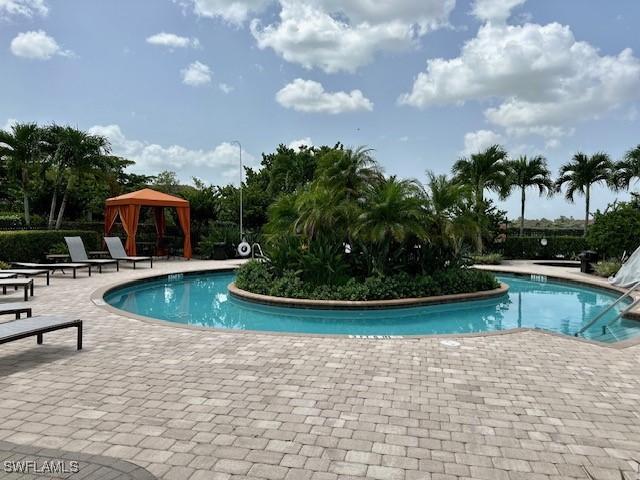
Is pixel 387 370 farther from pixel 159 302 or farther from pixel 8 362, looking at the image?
pixel 159 302

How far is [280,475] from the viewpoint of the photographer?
9.40ft

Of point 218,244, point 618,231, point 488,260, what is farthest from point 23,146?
point 618,231

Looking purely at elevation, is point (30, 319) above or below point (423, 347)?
above

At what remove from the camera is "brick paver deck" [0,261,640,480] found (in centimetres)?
307

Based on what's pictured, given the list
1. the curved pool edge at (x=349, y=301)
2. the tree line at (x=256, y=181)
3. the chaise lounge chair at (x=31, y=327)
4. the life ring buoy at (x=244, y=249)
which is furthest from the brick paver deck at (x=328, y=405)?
the life ring buoy at (x=244, y=249)

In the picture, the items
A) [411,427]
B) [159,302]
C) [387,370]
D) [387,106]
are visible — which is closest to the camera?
[411,427]

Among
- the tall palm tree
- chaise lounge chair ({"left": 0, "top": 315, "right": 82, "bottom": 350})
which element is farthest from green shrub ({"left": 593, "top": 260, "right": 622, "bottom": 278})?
chaise lounge chair ({"left": 0, "top": 315, "right": 82, "bottom": 350})

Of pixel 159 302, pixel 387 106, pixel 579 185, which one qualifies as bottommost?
pixel 159 302

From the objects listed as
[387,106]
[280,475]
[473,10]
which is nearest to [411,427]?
[280,475]

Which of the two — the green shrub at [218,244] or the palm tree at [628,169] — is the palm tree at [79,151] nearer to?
the green shrub at [218,244]

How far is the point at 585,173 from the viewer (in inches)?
1048

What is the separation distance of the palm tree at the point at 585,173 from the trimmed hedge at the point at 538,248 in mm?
4228

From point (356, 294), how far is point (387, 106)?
12.0m

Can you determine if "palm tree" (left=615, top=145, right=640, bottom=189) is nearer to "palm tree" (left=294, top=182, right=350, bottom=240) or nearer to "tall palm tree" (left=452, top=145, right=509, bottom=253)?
"tall palm tree" (left=452, top=145, right=509, bottom=253)
